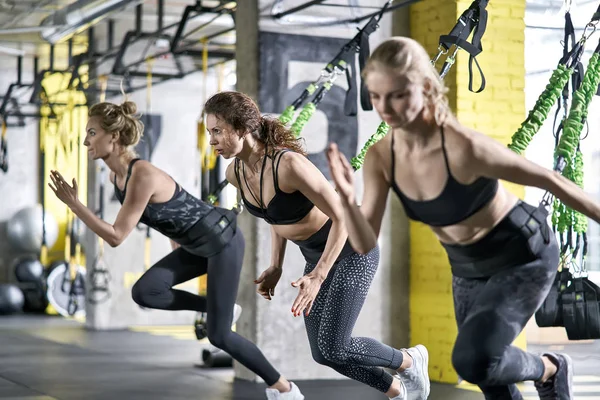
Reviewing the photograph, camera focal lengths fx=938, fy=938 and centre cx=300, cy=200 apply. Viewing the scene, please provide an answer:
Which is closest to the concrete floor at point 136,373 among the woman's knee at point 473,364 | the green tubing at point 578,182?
the green tubing at point 578,182

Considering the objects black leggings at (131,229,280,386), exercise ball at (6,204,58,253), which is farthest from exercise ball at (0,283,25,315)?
black leggings at (131,229,280,386)

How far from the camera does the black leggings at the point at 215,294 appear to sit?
167 inches

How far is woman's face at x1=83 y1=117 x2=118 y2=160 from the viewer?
421cm

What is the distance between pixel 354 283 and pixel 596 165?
5.07m

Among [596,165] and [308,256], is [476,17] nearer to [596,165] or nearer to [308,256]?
[308,256]

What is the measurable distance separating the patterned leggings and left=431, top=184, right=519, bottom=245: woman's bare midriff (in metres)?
1.01

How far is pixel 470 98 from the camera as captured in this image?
224 inches

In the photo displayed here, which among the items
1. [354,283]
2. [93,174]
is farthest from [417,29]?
[93,174]

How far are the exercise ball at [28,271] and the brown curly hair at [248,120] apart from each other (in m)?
9.43

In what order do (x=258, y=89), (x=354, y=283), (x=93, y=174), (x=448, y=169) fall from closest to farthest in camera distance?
(x=448, y=169) < (x=354, y=283) < (x=258, y=89) < (x=93, y=174)

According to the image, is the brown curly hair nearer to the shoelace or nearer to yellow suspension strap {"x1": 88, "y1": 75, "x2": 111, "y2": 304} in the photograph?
the shoelace

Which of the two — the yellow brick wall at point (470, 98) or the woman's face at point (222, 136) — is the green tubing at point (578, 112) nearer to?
the woman's face at point (222, 136)

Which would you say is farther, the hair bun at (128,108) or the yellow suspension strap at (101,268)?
the yellow suspension strap at (101,268)

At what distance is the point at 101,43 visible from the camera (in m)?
10.4
